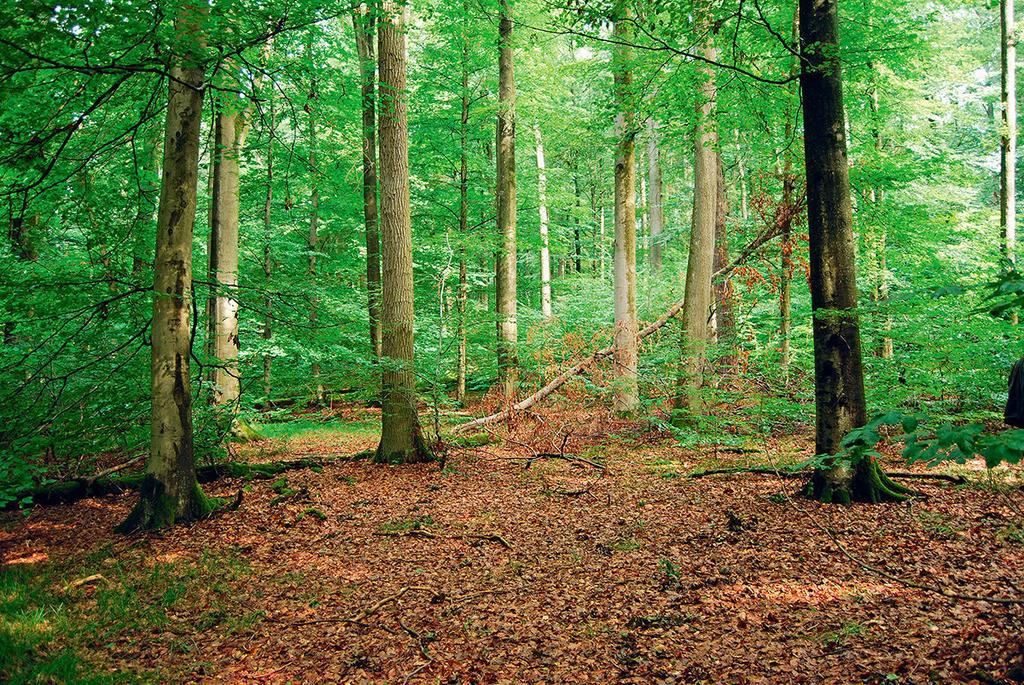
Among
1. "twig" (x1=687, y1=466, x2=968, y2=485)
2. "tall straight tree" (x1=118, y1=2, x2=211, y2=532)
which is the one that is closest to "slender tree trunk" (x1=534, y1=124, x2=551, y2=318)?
"twig" (x1=687, y1=466, x2=968, y2=485)

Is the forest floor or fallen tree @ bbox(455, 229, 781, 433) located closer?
the forest floor

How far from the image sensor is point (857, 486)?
5750mm

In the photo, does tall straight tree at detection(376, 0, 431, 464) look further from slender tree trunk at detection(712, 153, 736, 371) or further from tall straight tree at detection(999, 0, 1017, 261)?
tall straight tree at detection(999, 0, 1017, 261)

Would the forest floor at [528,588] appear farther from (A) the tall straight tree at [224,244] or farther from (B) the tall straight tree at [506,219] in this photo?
(B) the tall straight tree at [506,219]

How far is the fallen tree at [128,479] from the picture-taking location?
6.98m

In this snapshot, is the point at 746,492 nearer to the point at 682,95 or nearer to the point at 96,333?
the point at 682,95

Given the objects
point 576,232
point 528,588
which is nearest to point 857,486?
point 528,588

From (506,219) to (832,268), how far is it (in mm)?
7840

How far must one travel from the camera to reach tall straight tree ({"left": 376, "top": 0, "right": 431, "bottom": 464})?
28.2 ft

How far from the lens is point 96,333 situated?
6594 mm

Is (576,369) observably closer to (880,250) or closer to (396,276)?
(396,276)

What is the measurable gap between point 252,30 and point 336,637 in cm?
541

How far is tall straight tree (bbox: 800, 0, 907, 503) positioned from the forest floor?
395 millimetres

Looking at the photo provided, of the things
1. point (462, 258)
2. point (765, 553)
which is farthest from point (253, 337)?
point (765, 553)
